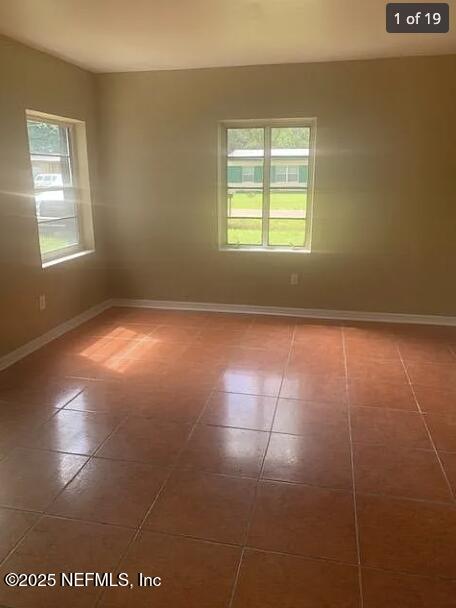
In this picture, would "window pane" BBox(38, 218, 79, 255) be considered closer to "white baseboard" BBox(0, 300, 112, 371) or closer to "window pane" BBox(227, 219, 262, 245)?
"white baseboard" BBox(0, 300, 112, 371)

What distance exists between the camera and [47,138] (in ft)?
13.9

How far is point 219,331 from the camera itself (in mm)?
4398

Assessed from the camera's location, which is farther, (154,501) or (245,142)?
(245,142)

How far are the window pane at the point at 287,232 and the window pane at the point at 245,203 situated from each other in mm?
213

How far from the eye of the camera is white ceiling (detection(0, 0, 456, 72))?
282 centimetres

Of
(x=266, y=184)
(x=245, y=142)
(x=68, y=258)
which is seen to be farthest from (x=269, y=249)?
(x=68, y=258)

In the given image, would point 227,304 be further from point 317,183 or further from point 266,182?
point 317,183

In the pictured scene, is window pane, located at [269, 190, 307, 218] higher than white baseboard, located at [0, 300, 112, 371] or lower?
higher

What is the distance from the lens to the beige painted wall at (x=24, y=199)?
3490mm

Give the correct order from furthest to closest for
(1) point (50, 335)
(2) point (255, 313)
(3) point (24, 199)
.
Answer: (2) point (255, 313), (1) point (50, 335), (3) point (24, 199)

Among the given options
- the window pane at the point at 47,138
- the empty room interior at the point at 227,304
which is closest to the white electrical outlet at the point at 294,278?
the empty room interior at the point at 227,304

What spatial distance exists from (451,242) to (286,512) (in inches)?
134

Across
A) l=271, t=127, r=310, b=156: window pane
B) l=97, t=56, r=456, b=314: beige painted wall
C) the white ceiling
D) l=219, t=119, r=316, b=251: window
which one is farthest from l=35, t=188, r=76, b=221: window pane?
l=271, t=127, r=310, b=156: window pane

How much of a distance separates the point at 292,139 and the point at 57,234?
8.25 ft
